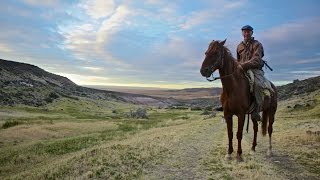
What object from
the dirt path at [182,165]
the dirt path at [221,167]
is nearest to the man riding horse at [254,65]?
the dirt path at [221,167]

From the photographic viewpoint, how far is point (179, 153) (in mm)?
17594

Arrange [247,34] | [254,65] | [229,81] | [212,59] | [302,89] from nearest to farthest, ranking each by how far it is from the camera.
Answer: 1. [212,59]
2. [229,81]
3. [254,65]
4. [247,34]
5. [302,89]

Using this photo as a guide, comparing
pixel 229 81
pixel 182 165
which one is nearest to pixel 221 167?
pixel 182 165

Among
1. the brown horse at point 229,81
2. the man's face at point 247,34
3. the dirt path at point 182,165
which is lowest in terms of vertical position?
the dirt path at point 182,165

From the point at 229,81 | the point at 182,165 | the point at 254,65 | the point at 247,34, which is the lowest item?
the point at 182,165

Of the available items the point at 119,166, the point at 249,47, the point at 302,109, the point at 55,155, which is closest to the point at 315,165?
the point at 249,47

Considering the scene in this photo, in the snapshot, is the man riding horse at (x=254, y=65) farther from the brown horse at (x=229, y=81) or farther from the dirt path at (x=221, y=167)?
the dirt path at (x=221, y=167)

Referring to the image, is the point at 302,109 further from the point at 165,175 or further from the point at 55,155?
the point at 165,175

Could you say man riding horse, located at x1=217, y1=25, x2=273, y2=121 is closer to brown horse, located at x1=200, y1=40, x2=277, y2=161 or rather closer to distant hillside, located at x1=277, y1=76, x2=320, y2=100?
brown horse, located at x1=200, y1=40, x2=277, y2=161

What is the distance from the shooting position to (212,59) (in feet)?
45.4

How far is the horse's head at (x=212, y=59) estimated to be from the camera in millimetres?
13616

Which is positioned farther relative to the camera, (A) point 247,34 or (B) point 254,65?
(A) point 247,34

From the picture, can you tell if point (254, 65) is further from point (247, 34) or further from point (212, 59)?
point (212, 59)

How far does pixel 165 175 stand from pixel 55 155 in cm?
1771
